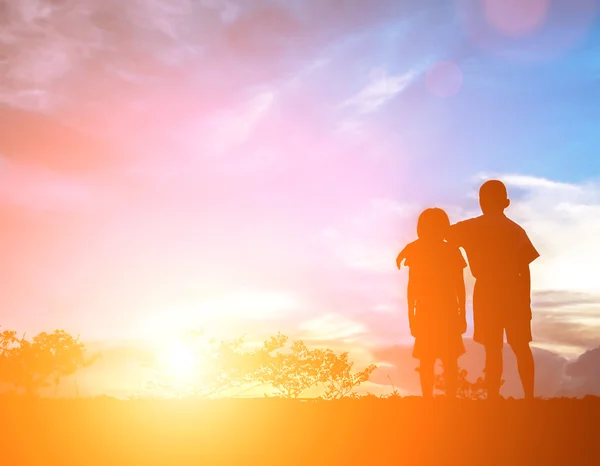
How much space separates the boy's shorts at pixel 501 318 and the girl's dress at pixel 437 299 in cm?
41

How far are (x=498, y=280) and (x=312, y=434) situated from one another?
13.1ft

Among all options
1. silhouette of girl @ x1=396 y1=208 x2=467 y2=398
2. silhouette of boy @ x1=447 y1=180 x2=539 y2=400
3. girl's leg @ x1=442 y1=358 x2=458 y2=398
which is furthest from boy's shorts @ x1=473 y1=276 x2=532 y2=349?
girl's leg @ x1=442 y1=358 x2=458 y2=398

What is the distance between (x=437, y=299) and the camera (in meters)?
10.6

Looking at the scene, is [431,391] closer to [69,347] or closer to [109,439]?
[109,439]

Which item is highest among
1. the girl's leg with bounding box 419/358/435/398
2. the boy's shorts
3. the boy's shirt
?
the boy's shirt

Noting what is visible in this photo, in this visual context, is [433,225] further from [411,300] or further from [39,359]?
[39,359]

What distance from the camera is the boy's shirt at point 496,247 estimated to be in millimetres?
10453

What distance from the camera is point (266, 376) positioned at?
43938 mm

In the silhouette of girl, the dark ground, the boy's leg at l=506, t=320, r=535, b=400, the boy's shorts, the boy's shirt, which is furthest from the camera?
the silhouette of girl

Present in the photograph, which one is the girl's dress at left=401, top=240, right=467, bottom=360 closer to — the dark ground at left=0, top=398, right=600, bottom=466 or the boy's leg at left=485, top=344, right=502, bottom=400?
the boy's leg at left=485, top=344, right=502, bottom=400

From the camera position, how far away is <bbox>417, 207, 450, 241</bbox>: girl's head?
1052 centimetres

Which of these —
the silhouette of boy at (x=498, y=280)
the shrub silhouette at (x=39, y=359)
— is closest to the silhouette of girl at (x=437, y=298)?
the silhouette of boy at (x=498, y=280)

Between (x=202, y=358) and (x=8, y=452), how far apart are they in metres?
38.2

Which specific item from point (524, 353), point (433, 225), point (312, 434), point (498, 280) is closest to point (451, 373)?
point (524, 353)
